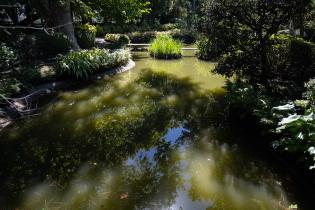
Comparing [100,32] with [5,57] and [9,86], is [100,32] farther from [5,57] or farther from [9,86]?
[9,86]

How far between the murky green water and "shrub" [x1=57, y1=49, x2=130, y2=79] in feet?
5.78

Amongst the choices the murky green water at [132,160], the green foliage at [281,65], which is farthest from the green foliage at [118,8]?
the green foliage at [281,65]

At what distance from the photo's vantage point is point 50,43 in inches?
562

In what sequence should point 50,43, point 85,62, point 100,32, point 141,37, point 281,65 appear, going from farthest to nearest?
point 100,32, point 141,37, point 50,43, point 85,62, point 281,65

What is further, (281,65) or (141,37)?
(141,37)

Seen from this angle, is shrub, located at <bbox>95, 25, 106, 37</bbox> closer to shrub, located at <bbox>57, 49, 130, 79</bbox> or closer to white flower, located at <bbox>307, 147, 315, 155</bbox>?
shrub, located at <bbox>57, 49, 130, 79</bbox>

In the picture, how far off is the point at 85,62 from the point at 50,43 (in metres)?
2.87

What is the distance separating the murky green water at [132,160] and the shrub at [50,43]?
462 centimetres

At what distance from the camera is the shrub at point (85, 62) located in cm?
1207

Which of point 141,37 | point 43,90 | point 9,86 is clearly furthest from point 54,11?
point 141,37

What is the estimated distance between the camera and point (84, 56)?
12.9m

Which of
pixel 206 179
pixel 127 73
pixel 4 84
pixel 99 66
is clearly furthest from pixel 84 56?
pixel 206 179

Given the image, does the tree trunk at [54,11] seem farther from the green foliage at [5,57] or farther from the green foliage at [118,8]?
the green foliage at [5,57]

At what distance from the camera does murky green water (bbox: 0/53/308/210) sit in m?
5.09
